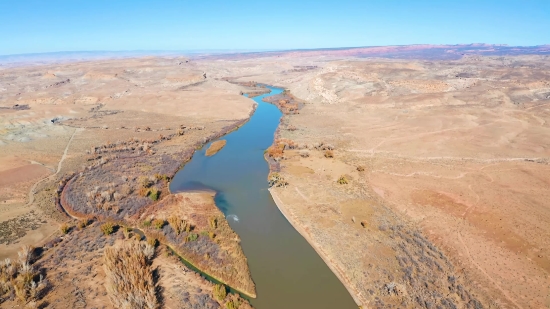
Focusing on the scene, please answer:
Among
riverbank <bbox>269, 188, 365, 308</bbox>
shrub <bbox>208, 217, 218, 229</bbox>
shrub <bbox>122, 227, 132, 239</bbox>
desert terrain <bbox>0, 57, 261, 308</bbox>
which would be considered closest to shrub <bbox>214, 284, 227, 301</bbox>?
desert terrain <bbox>0, 57, 261, 308</bbox>

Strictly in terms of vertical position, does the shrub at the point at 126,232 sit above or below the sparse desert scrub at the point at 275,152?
below

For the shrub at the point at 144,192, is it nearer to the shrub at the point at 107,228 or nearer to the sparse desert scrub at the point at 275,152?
the shrub at the point at 107,228

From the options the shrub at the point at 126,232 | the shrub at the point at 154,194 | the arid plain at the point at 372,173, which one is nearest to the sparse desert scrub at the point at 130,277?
the arid plain at the point at 372,173

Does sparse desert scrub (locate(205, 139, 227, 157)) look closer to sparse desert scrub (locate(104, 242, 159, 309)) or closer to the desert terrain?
the desert terrain

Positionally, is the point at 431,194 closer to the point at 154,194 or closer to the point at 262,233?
the point at 262,233

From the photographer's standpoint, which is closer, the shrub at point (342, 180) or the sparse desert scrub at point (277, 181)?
the sparse desert scrub at point (277, 181)

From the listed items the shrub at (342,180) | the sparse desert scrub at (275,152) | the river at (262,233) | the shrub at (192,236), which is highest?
the sparse desert scrub at (275,152)

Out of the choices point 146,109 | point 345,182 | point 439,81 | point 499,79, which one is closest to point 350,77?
point 439,81
